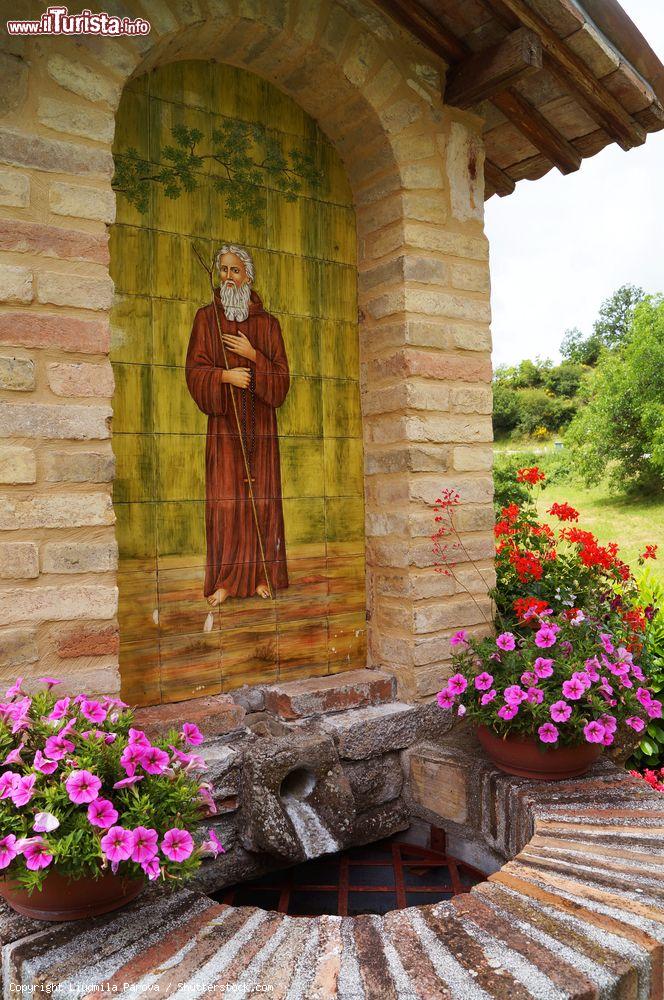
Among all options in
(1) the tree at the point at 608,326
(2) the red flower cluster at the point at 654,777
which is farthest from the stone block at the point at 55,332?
(1) the tree at the point at 608,326

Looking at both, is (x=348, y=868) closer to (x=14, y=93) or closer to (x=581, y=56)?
(x=14, y=93)

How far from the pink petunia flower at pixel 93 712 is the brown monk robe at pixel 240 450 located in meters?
1.03

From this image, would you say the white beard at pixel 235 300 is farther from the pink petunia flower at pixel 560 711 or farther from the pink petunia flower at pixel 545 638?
the pink petunia flower at pixel 560 711

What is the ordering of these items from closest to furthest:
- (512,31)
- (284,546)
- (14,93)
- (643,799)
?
(14,93) < (643,799) < (512,31) < (284,546)

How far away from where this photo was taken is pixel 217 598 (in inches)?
121

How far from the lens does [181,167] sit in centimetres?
302

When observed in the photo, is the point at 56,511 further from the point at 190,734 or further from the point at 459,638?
the point at 459,638

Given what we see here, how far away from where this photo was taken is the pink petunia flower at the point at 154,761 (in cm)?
188

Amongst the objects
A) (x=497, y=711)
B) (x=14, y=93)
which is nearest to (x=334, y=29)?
(x=14, y=93)

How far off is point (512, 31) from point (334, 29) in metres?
0.73

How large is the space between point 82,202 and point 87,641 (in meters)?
1.49

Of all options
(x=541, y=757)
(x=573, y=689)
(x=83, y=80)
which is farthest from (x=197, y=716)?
(x=83, y=80)

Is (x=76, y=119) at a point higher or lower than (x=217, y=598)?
higher

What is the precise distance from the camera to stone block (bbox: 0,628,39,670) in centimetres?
232
